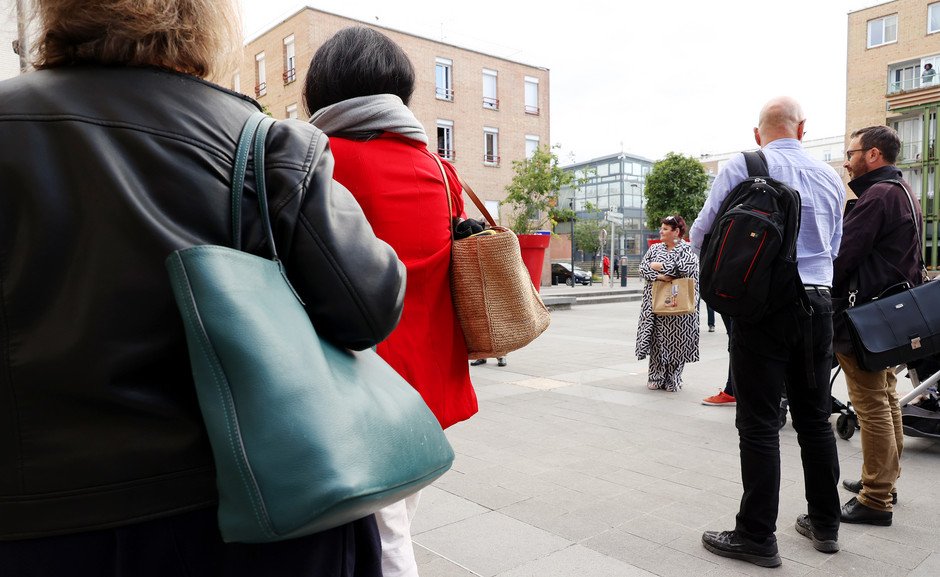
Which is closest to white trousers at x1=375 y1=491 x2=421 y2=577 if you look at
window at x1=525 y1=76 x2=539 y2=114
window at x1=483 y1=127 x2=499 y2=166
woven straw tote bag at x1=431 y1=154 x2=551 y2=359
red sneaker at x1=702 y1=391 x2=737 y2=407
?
woven straw tote bag at x1=431 y1=154 x2=551 y2=359

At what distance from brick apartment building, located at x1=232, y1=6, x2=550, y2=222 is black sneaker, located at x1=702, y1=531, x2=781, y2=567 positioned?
2452 centimetres

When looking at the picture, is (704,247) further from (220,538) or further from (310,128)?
(220,538)

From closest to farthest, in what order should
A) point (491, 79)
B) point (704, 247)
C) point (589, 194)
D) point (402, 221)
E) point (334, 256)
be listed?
point (334, 256) < point (402, 221) < point (704, 247) < point (491, 79) < point (589, 194)

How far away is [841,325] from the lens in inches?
143


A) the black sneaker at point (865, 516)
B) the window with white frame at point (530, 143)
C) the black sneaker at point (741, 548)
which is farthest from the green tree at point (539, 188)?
the black sneaker at point (741, 548)

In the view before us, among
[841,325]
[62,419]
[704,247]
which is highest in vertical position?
[704,247]

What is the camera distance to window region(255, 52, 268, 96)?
30047mm

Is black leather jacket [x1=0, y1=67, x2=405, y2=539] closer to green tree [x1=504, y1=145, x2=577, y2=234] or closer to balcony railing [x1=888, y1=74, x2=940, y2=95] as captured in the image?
green tree [x1=504, y1=145, x2=577, y2=234]

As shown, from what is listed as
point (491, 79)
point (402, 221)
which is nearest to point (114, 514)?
point (402, 221)

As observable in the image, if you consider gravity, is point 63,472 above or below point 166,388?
below

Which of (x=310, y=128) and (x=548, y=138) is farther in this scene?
(x=548, y=138)

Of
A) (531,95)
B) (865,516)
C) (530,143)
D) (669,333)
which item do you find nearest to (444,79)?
(531,95)

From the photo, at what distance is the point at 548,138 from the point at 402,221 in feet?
108

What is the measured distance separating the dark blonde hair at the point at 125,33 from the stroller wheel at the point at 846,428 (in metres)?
5.15
